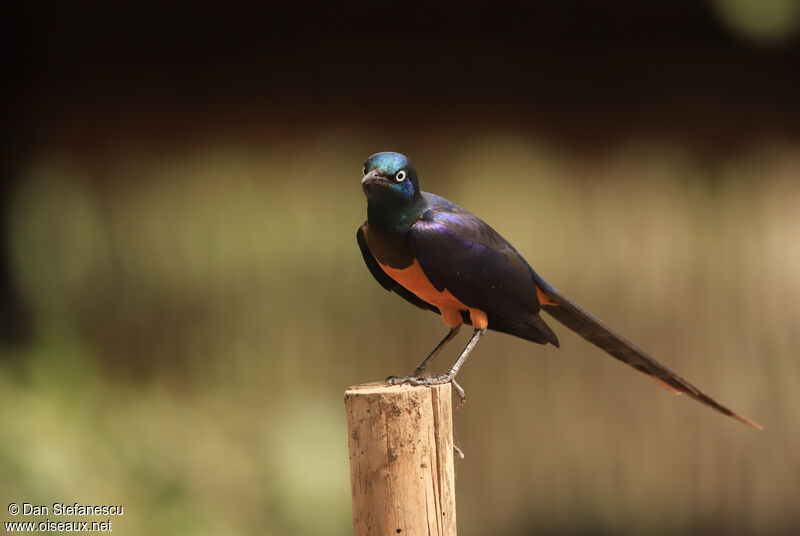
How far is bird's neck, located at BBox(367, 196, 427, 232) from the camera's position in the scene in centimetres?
267

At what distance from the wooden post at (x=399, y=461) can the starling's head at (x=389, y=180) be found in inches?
23.6

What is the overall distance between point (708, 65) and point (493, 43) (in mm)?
1302

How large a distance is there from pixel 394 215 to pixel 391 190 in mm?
93

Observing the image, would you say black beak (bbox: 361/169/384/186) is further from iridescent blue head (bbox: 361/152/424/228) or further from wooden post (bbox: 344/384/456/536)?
wooden post (bbox: 344/384/456/536)

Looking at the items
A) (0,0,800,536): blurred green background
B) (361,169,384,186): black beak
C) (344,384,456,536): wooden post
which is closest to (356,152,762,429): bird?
(361,169,384,186): black beak

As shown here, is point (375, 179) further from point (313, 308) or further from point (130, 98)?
point (130, 98)

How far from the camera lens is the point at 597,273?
489 centimetres

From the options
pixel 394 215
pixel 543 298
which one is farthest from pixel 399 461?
pixel 543 298

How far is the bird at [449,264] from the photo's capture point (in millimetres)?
2650

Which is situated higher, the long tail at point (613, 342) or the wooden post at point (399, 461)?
the long tail at point (613, 342)

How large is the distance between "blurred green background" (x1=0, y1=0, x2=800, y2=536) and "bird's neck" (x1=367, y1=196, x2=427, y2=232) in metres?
2.07

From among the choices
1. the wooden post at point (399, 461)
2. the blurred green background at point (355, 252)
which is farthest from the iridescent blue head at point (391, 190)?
the blurred green background at point (355, 252)

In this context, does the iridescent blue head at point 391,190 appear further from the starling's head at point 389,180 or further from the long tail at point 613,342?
the long tail at point 613,342

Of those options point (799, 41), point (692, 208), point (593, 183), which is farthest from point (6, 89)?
point (799, 41)
